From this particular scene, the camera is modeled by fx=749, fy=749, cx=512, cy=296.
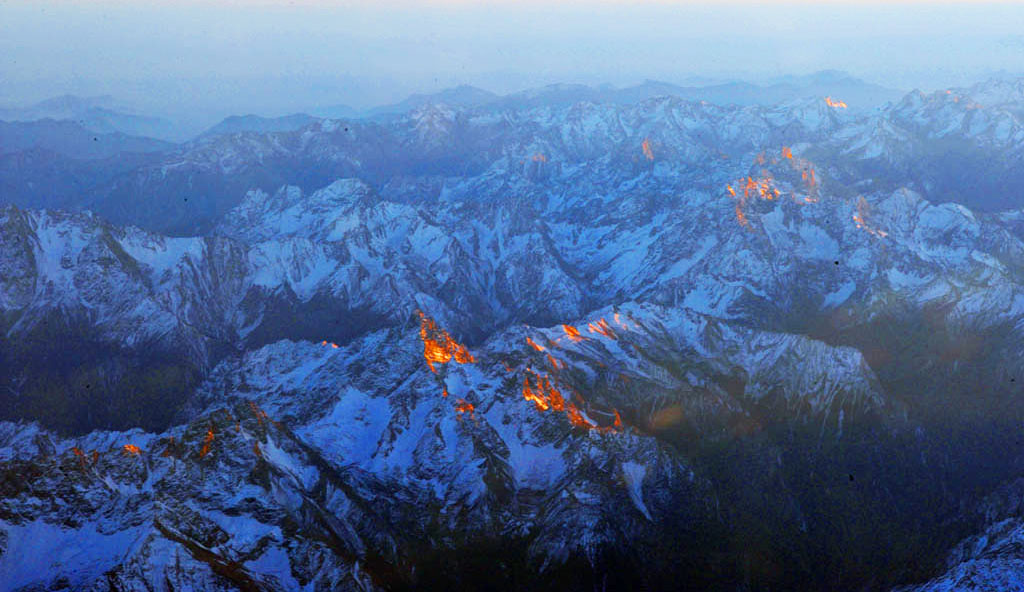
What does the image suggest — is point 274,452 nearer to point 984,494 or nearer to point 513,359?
point 513,359

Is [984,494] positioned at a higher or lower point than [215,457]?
lower

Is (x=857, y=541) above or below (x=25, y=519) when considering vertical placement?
below

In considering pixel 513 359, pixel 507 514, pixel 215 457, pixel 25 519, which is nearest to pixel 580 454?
pixel 507 514

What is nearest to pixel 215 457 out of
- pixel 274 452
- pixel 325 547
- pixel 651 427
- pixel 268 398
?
pixel 274 452

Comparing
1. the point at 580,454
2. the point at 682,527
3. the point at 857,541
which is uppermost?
the point at 580,454

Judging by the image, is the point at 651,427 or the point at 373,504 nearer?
the point at 373,504

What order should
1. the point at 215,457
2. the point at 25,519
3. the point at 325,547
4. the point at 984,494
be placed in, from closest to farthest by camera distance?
the point at 25,519 < the point at 325,547 < the point at 215,457 < the point at 984,494

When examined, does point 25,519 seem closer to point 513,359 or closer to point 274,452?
point 274,452

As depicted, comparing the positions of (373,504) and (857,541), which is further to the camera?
(857,541)

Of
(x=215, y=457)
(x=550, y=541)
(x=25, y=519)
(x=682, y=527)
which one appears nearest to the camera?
(x=25, y=519)
